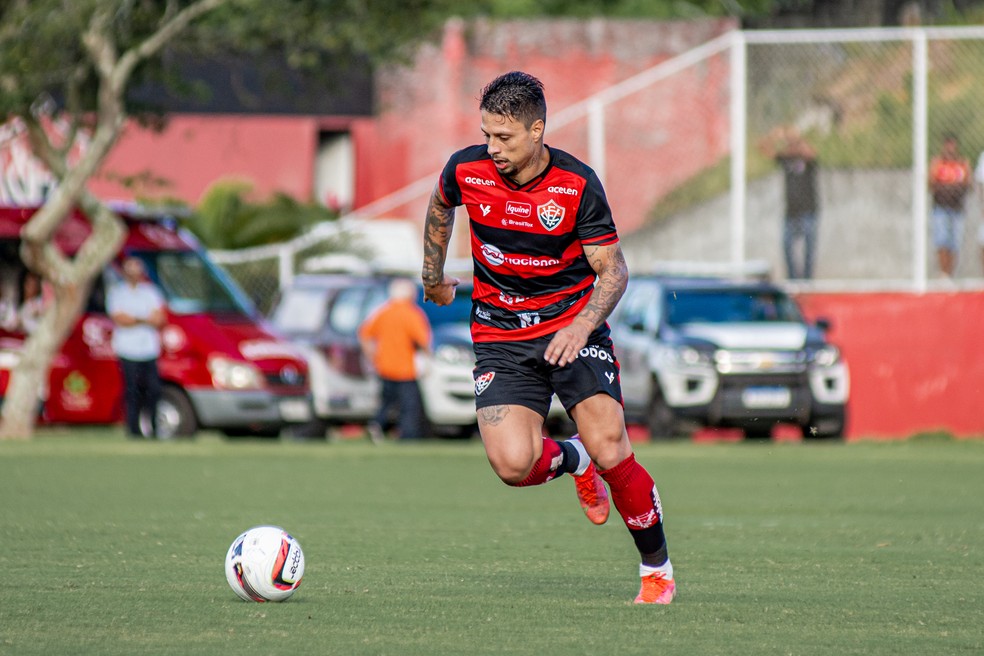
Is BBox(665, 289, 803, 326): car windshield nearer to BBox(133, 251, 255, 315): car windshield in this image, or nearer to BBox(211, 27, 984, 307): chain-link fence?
BBox(211, 27, 984, 307): chain-link fence

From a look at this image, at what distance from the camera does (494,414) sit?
813 centimetres

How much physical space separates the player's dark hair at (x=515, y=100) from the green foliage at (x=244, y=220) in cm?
2620

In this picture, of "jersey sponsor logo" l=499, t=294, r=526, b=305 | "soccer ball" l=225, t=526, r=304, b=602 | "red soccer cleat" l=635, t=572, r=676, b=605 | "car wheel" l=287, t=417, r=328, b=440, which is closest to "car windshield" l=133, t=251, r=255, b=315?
"car wheel" l=287, t=417, r=328, b=440

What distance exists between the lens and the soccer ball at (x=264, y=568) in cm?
780

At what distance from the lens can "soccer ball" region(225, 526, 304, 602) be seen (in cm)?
780

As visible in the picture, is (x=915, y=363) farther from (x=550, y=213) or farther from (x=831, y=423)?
(x=550, y=213)

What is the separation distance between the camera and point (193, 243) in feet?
75.8

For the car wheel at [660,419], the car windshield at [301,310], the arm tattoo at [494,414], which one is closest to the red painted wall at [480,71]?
the car windshield at [301,310]

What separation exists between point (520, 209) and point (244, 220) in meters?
26.7

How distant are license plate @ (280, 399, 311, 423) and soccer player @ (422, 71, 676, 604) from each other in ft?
46.1

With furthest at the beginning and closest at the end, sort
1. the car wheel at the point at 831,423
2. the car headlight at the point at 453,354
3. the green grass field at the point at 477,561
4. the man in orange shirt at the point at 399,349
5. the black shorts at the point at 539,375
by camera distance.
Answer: the car headlight at the point at 453,354 < the man in orange shirt at the point at 399,349 < the car wheel at the point at 831,423 < the black shorts at the point at 539,375 < the green grass field at the point at 477,561

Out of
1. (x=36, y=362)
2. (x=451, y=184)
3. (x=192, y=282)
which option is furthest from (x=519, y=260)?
(x=192, y=282)

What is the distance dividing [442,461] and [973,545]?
8.77m

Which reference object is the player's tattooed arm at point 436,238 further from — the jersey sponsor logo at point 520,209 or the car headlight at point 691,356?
the car headlight at point 691,356
